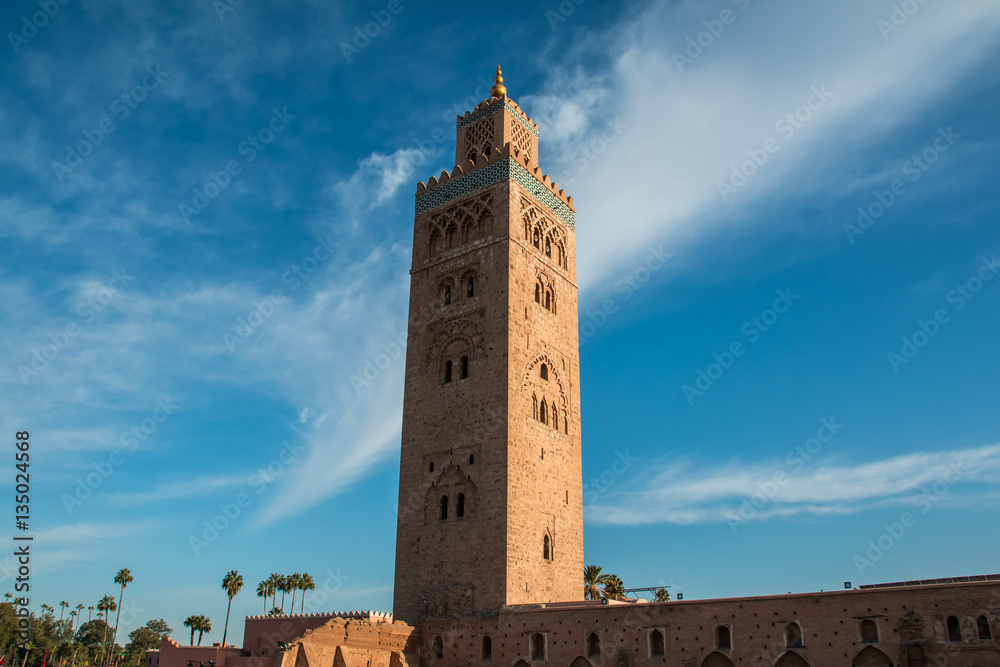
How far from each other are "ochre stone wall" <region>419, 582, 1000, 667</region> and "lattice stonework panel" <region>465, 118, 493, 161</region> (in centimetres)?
1632

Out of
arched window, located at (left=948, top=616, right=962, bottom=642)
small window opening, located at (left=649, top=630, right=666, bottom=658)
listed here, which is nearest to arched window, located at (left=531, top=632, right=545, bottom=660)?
small window opening, located at (left=649, top=630, right=666, bottom=658)

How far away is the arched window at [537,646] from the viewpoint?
785 inches

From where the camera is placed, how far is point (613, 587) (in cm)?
3391

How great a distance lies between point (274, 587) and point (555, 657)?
147 ft

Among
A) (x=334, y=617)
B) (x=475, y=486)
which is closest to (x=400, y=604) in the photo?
(x=334, y=617)

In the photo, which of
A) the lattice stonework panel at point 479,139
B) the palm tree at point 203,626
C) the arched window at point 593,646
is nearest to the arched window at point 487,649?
the arched window at point 593,646

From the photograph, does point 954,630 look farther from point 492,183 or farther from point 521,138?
point 521,138

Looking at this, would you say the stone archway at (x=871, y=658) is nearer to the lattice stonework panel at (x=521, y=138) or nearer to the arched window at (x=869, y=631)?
the arched window at (x=869, y=631)

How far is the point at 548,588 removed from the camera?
22.4 m

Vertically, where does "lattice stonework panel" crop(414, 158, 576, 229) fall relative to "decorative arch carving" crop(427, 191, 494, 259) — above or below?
above

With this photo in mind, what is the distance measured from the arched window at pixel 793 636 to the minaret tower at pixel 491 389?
7.39 m

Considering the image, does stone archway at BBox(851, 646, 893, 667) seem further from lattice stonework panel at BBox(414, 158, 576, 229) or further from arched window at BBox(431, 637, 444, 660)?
lattice stonework panel at BBox(414, 158, 576, 229)

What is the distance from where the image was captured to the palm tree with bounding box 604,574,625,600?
3334 centimetres

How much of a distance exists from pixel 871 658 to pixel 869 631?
54cm
